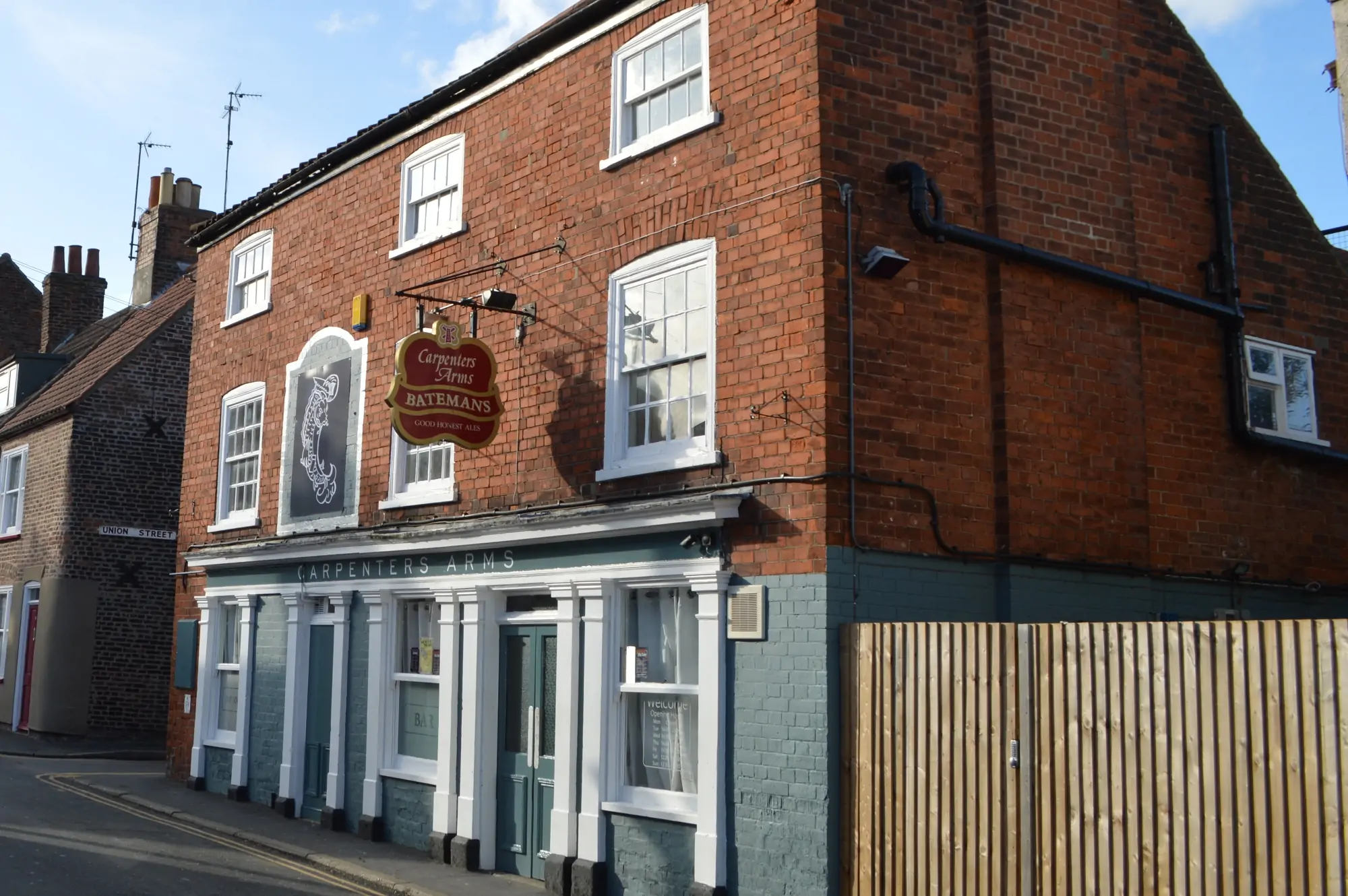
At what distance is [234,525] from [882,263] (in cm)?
1077

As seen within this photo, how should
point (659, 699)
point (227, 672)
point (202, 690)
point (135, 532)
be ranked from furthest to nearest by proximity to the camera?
point (135, 532) → point (202, 690) → point (227, 672) → point (659, 699)

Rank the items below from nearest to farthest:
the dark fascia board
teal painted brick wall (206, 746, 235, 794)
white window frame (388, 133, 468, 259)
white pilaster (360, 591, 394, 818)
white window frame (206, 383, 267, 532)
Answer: the dark fascia board
white pilaster (360, 591, 394, 818)
white window frame (388, 133, 468, 259)
teal painted brick wall (206, 746, 235, 794)
white window frame (206, 383, 267, 532)

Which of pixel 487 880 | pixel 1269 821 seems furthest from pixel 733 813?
pixel 1269 821

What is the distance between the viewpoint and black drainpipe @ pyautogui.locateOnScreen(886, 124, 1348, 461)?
1014cm

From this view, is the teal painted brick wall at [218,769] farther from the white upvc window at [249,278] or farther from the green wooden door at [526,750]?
the green wooden door at [526,750]

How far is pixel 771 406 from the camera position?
9898mm

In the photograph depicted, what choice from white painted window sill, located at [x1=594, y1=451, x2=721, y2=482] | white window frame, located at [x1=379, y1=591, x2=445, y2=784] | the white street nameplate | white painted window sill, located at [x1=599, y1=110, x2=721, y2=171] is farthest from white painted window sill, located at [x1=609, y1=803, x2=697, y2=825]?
the white street nameplate

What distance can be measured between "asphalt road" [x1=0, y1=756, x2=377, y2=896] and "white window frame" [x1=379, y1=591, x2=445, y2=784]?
1.39 metres

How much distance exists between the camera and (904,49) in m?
10.5

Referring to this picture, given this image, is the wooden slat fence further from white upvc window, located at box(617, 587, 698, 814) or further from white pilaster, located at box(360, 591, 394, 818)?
white pilaster, located at box(360, 591, 394, 818)

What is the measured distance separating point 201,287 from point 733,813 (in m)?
13.0

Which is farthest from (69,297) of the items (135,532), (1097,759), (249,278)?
(1097,759)

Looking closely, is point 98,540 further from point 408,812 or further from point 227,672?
point 408,812

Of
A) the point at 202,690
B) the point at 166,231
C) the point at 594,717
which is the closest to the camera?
the point at 594,717
